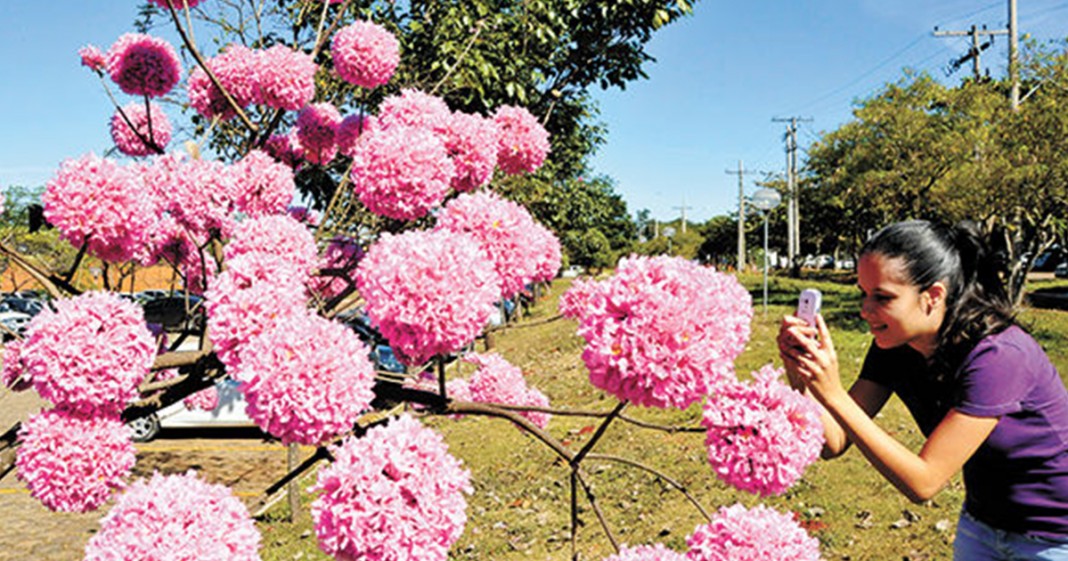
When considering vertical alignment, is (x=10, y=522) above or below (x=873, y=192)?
below

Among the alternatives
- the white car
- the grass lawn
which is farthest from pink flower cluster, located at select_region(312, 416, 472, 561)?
the white car

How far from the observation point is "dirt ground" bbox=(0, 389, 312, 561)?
7.11 metres

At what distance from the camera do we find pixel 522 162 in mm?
2221

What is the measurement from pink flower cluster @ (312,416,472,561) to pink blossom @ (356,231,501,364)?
159 millimetres

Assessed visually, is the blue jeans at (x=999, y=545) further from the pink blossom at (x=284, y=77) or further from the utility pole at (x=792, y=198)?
the utility pole at (x=792, y=198)

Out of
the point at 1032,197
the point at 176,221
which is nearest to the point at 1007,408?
the point at 176,221

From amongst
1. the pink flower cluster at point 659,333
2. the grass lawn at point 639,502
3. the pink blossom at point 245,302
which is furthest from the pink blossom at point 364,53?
the grass lawn at point 639,502

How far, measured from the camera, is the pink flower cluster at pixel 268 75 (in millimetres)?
2191

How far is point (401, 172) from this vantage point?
1.62m

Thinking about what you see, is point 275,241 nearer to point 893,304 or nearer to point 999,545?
point 893,304

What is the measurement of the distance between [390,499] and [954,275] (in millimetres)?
2211

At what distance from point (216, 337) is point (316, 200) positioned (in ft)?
10.7

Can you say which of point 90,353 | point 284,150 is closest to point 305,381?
point 90,353

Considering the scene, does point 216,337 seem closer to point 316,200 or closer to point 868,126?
point 316,200
